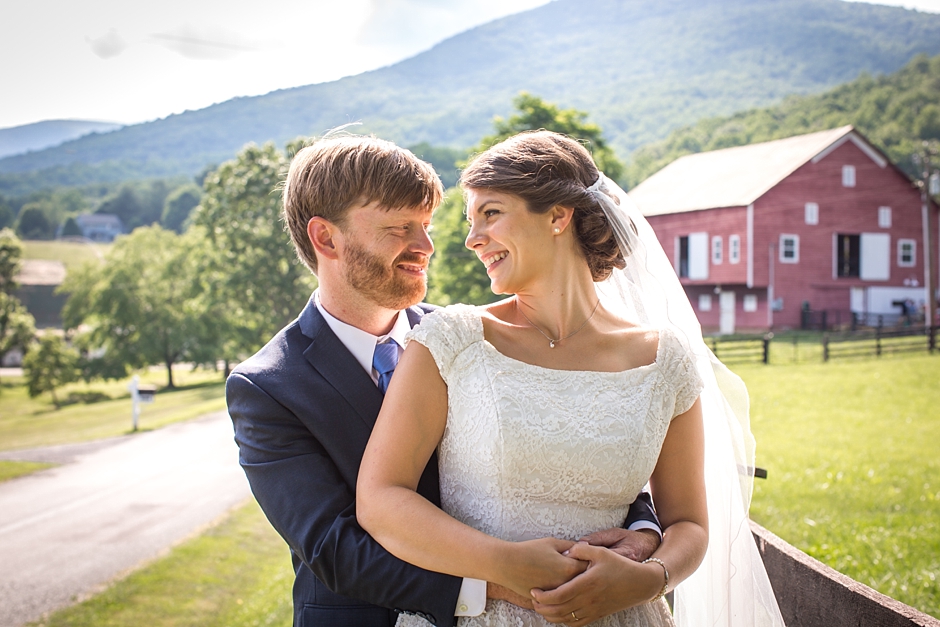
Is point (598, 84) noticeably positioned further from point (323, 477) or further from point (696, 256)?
point (323, 477)

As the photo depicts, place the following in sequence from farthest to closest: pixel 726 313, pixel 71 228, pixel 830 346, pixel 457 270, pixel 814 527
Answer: pixel 71 228
pixel 726 313
pixel 830 346
pixel 457 270
pixel 814 527

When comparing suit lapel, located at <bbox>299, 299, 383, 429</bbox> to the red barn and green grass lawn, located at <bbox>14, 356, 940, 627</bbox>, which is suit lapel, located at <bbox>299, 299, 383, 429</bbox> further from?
the red barn

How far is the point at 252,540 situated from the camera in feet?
29.3

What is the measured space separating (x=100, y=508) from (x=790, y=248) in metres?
21.8

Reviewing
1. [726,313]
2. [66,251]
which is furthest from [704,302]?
[66,251]

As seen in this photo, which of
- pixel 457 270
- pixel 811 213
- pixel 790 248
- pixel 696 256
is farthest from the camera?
pixel 811 213

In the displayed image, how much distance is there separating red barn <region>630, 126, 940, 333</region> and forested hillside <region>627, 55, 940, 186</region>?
251 cm

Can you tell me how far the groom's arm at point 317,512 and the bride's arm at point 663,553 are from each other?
31 centimetres

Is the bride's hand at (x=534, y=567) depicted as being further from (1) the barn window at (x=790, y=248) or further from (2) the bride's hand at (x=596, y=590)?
(1) the barn window at (x=790, y=248)

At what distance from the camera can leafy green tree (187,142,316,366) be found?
88.0 ft

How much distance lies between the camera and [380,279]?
7.27 feet

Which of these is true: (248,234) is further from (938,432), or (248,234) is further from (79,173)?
(938,432)

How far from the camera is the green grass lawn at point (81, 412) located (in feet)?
63.6

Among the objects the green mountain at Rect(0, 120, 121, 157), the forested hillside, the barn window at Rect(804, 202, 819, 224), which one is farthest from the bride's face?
the forested hillside
